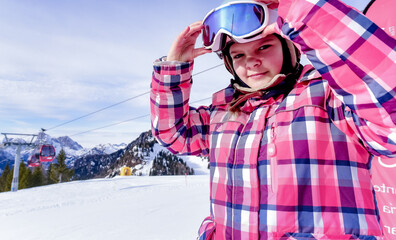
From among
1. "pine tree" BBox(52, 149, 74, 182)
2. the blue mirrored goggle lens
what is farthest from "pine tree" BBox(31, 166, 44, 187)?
the blue mirrored goggle lens

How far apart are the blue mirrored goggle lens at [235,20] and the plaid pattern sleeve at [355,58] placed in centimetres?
47

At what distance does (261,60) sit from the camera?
1.33 meters

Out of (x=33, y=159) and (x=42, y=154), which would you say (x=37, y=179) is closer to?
(x=33, y=159)

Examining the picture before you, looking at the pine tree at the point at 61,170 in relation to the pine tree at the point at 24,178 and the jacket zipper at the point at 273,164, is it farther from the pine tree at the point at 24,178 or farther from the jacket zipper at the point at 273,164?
the jacket zipper at the point at 273,164

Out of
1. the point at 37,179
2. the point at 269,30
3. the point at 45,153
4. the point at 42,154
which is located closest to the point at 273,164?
the point at 269,30

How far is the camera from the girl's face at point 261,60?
4.30 ft

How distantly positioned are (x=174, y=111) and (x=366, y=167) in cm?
109

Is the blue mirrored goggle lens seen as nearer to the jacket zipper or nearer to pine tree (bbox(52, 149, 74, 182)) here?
the jacket zipper

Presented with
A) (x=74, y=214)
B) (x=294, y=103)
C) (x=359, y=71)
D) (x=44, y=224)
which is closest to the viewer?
(x=359, y=71)

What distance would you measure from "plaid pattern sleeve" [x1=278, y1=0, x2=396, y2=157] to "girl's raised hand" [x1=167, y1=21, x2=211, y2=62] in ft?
2.62

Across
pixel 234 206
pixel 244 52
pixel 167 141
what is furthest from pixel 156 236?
pixel 244 52

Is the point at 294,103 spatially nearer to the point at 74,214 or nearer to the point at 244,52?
the point at 244,52

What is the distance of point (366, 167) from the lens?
38.6 inches

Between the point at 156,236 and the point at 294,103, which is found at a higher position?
the point at 294,103
